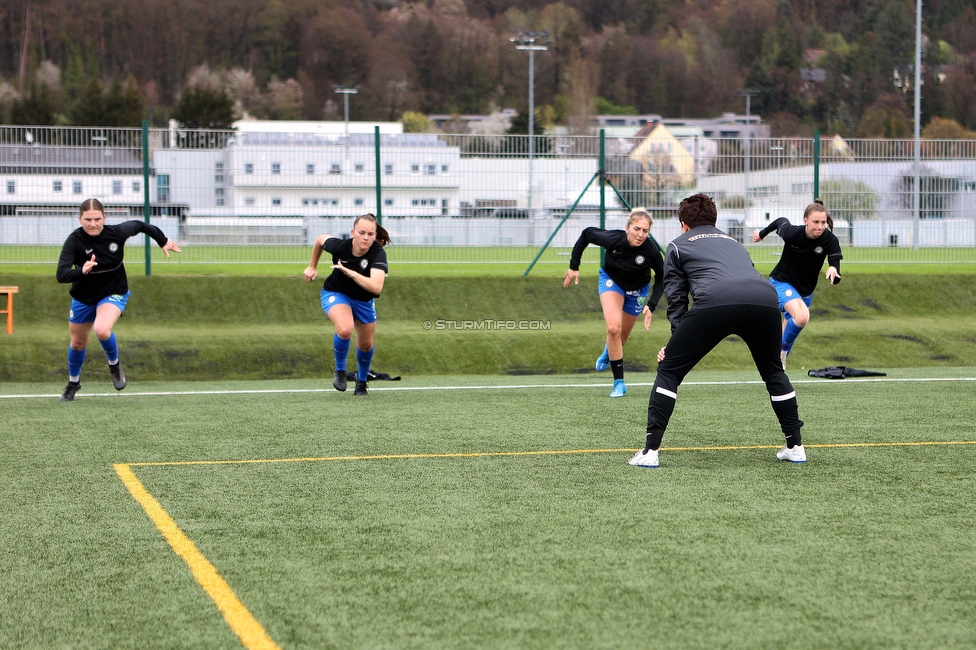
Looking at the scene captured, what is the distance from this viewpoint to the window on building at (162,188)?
56.0ft

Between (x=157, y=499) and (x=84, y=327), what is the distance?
5.05 m

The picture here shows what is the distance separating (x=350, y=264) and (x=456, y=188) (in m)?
7.73

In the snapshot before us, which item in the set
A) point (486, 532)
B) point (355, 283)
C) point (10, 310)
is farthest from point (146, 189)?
point (486, 532)

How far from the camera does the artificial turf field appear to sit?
3689 millimetres

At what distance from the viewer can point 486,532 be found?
494cm

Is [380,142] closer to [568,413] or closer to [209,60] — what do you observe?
[568,413]

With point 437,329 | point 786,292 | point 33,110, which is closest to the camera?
point 786,292

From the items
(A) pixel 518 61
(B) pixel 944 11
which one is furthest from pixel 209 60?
(B) pixel 944 11

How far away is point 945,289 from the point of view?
58.9 feet

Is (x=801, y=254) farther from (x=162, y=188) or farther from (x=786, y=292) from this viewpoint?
(x=162, y=188)

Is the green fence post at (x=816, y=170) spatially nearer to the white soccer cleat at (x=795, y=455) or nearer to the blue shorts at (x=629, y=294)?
the blue shorts at (x=629, y=294)

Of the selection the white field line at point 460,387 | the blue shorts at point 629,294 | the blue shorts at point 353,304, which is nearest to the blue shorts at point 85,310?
the white field line at point 460,387

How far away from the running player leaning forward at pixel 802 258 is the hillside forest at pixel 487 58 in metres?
124

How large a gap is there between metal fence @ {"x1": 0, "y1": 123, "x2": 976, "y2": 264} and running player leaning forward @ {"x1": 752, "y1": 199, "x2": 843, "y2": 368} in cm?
552
